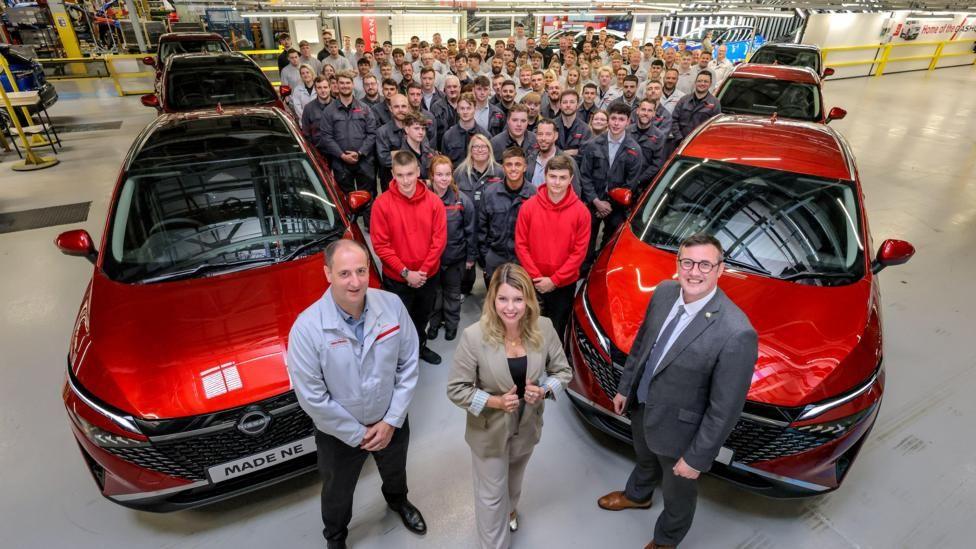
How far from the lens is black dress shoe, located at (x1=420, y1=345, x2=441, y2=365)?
3.44m

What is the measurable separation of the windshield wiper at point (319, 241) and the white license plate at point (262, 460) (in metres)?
1.01

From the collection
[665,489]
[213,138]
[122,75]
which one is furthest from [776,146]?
[122,75]

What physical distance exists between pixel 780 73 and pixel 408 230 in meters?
5.94

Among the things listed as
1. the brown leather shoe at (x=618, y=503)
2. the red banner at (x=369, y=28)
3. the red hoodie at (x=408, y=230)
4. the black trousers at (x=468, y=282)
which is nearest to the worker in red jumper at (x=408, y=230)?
the red hoodie at (x=408, y=230)

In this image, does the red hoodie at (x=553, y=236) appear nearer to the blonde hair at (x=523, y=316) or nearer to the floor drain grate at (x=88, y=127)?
the blonde hair at (x=523, y=316)

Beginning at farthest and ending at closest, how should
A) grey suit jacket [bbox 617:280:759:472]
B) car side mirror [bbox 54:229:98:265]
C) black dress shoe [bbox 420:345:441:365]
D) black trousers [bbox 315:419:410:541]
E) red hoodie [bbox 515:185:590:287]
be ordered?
black dress shoe [bbox 420:345:441:365] < red hoodie [bbox 515:185:590:287] < car side mirror [bbox 54:229:98:265] < black trousers [bbox 315:419:410:541] < grey suit jacket [bbox 617:280:759:472]

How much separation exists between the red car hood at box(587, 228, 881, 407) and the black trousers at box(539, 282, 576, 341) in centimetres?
43

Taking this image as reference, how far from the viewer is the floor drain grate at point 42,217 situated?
5.29 m

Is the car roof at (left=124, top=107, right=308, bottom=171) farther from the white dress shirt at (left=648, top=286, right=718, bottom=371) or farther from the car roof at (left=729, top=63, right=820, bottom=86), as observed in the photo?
the car roof at (left=729, top=63, right=820, bottom=86)

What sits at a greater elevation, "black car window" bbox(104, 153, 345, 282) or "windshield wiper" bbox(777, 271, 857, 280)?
"black car window" bbox(104, 153, 345, 282)

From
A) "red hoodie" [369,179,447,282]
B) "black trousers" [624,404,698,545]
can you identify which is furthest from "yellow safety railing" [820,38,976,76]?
"black trousers" [624,404,698,545]

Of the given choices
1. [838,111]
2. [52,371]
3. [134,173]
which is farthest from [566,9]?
[52,371]

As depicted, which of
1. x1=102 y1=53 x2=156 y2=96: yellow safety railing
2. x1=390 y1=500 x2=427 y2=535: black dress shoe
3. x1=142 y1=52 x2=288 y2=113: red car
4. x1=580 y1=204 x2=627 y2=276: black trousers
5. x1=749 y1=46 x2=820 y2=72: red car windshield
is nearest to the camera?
x1=390 y1=500 x2=427 y2=535: black dress shoe

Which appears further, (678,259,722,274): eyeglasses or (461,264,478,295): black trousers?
(461,264,478,295): black trousers
